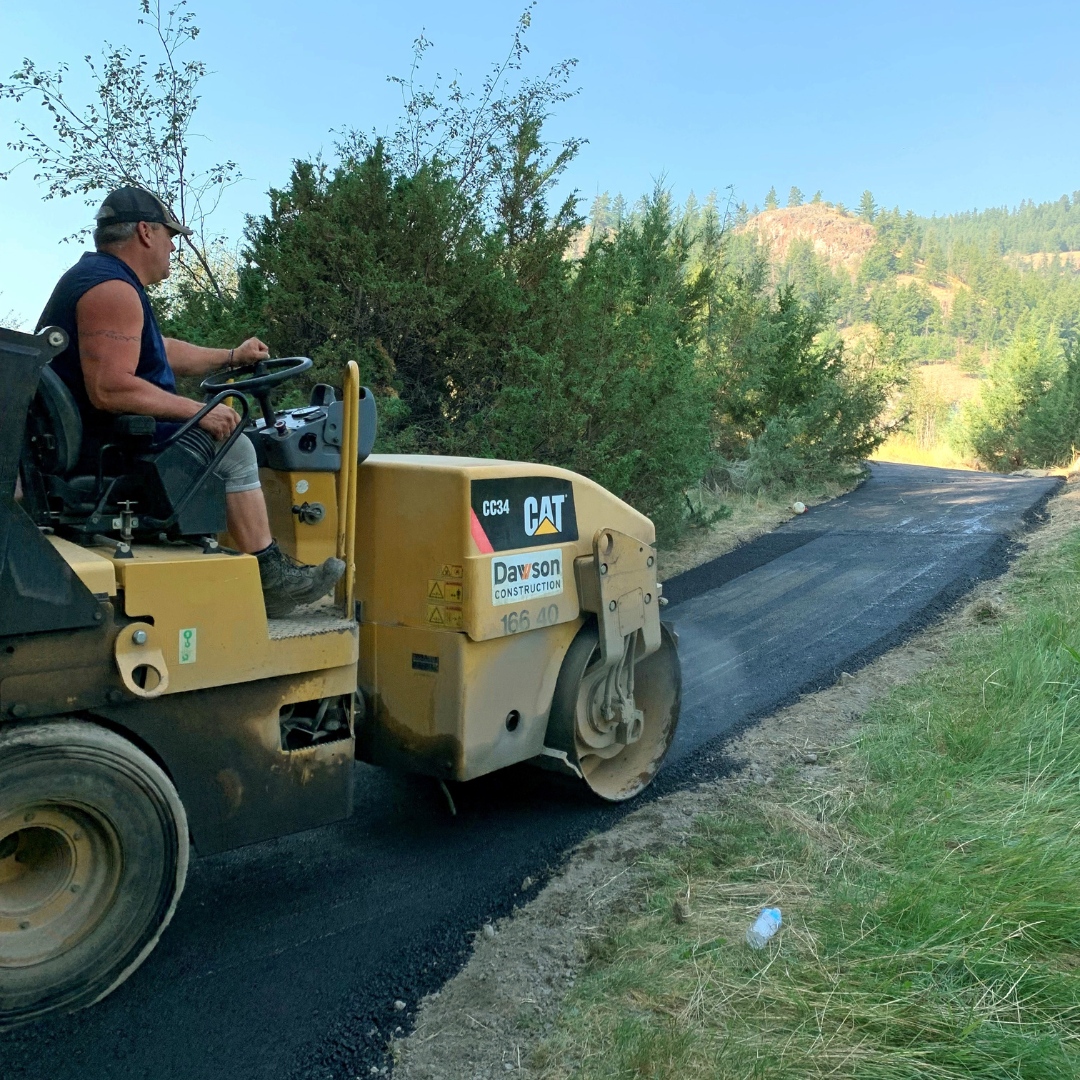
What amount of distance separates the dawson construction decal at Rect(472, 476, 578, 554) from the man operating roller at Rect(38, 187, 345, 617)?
623mm

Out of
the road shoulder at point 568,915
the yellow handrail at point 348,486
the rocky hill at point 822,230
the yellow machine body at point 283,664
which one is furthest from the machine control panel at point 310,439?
the rocky hill at point 822,230

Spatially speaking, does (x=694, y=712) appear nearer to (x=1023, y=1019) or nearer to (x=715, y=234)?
(x=1023, y=1019)

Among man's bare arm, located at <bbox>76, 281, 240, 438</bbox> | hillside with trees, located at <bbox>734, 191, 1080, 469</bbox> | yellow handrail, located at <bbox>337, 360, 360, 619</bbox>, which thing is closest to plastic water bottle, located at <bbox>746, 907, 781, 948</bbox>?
yellow handrail, located at <bbox>337, 360, 360, 619</bbox>

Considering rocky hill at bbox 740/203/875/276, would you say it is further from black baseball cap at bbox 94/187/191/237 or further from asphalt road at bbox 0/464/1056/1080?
black baseball cap at bbox 94/187/191/237

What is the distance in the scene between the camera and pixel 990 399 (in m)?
28.3

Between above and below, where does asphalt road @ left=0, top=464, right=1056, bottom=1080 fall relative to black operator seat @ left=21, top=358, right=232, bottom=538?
below

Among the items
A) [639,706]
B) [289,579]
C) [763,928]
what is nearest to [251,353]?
[289,579]

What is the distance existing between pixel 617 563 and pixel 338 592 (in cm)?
140

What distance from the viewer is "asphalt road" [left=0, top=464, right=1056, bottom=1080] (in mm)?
2828

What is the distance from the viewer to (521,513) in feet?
13.1

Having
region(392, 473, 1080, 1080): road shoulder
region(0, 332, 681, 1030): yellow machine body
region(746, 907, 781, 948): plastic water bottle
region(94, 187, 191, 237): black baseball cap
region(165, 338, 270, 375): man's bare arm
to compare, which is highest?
region(94, 187, 191, 237): black baseball cap

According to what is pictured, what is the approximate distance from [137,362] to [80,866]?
4.90 feet

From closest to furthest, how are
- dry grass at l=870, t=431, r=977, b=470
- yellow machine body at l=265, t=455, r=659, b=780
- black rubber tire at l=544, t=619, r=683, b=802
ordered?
yellow machine body at l=265, t=455, r=659, b=780, black rubber tire at l=544, t=619, r=683, b=802, dry grass at l=870, t=431, r=977, b=470

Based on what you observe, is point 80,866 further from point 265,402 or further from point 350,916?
point 265,402
